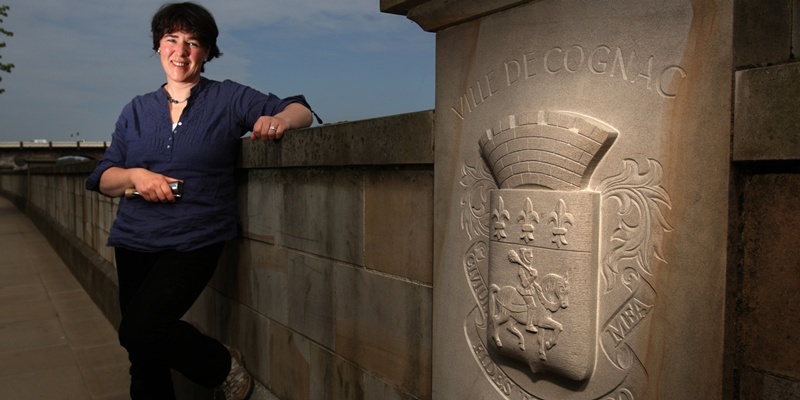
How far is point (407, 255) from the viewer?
7.55ft

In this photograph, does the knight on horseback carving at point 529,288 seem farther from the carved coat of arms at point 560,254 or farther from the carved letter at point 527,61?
the carved letter at point 527,61

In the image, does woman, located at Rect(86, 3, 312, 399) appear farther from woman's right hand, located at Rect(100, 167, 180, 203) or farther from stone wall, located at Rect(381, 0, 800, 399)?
stone wall, located at Rect(381, 0, 800, 399)

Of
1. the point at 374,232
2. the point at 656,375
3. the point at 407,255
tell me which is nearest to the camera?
the point at 656,375

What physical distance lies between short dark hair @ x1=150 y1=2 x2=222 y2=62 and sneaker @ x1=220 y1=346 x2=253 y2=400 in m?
1.68

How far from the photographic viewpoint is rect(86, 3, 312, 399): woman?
3080 mm

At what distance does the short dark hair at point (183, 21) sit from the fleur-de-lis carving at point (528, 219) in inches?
87.9

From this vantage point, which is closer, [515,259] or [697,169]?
[697,169]

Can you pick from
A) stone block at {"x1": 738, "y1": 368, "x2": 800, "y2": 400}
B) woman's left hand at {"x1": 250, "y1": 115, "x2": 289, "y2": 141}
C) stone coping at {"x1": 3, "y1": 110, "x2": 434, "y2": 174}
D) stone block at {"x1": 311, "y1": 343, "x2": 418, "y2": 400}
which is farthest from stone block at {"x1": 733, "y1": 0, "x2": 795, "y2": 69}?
woman's left hand at {"x1": 250, "y1": 115, "x2": 289, "y2": 141}

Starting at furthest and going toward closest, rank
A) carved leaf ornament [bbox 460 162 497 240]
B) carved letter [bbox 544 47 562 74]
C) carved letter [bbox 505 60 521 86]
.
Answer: carved leaf ornament [bbox 460 162 497 240] → carved letter [bbox 505 60 521 86] → carved letter [bbox 544 47 562 74]

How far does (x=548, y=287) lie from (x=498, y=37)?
69cm

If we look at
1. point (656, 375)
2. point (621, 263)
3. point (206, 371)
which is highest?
point (621, 263)

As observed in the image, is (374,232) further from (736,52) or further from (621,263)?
(736,52)

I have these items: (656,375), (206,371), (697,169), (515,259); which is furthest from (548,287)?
(206,371)

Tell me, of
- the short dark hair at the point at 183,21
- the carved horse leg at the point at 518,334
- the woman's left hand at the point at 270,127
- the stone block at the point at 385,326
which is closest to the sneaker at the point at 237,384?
the stone block at the point at 385,326
